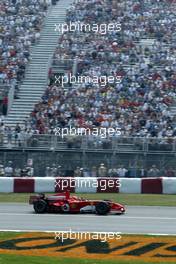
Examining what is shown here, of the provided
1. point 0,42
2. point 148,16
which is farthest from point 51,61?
point 148,16

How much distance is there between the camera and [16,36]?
40.2 metres

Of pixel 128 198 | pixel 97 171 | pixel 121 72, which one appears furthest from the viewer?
pixel 121 72

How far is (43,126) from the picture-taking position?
32.1m

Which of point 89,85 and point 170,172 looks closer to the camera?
point 170,172

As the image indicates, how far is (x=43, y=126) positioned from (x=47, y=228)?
45.6 ft

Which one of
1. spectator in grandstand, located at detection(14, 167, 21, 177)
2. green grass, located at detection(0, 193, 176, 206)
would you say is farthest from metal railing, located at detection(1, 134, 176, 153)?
green grass, located at detection(0, 193, 176, 206)

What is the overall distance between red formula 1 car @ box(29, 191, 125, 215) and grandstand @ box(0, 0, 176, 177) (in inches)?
297

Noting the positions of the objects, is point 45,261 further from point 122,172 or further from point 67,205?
point 122,172

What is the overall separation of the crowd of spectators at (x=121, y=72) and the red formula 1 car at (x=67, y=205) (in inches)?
391

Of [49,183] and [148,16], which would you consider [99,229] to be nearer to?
[49,183]

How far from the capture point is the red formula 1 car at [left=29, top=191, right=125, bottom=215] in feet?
70.0

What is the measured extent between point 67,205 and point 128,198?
531cm

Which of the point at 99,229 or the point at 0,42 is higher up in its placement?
the point at 0,42

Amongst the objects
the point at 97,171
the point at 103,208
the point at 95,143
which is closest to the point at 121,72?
the point at 95,143
